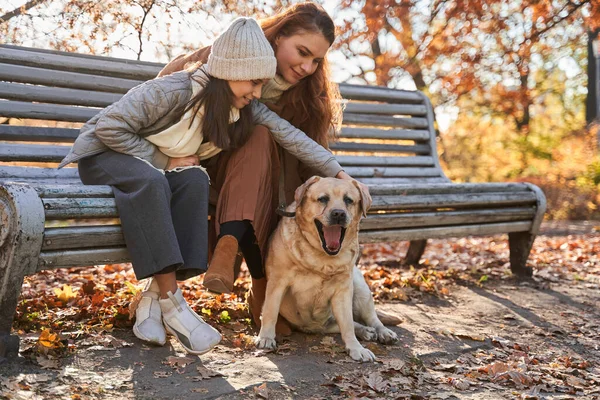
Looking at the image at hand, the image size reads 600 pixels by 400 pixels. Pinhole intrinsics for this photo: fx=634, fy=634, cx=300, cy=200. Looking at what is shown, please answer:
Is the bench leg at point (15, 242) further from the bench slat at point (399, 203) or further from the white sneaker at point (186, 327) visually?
the white sneaker at point (186, 327)

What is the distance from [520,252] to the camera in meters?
5.70

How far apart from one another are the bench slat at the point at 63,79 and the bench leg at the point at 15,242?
164 cm

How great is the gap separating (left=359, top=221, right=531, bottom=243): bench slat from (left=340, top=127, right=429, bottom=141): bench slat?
1.17m

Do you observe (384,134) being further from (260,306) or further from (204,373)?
(204,373)

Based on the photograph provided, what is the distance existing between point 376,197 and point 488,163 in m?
14.4

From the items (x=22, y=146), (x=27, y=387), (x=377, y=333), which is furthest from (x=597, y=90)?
(x=27, y=387)

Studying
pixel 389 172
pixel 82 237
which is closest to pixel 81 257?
pixel 82 237

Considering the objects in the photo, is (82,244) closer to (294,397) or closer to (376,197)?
(294,397)

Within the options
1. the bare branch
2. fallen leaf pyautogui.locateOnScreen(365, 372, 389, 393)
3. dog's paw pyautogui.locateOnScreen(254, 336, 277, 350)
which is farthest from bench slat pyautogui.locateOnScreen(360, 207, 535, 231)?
the bare branch

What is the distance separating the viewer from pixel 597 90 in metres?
12.7

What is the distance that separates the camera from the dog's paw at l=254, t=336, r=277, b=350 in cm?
338

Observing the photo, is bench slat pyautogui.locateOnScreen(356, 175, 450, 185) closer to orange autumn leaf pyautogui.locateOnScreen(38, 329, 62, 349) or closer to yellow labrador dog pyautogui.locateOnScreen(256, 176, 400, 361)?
yellow labrador dog pyautogui.locateOnScreen(256, 176, 400, 361)

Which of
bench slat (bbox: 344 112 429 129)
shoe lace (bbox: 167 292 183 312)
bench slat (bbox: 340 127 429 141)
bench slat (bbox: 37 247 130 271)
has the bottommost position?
shoe lace (bbox: 167 292 183 312)

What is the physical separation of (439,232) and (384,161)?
96 cm
